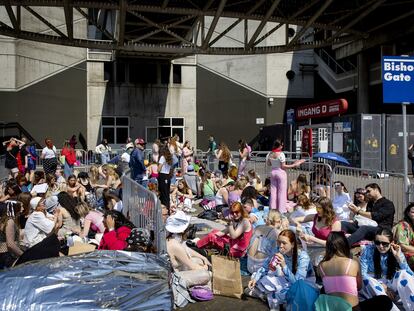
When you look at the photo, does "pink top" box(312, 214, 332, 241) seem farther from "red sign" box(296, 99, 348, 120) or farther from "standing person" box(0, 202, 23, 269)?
"red sign" box(296, 99, 348, 120)

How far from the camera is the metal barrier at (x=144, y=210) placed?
640cm

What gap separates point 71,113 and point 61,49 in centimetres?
383

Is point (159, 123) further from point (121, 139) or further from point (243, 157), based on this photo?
point (243, 157)

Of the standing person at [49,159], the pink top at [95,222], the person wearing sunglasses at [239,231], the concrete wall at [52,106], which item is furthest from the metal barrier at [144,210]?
the concrete wall at [52,106]

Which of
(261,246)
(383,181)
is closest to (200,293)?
(261,246)

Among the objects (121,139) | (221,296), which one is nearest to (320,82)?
(121,139)

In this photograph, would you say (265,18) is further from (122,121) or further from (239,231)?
(239,231)

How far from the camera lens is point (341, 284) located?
4.90 meters

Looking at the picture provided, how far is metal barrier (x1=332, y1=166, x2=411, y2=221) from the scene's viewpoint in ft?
33.8

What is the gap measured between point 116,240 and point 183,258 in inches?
42.5

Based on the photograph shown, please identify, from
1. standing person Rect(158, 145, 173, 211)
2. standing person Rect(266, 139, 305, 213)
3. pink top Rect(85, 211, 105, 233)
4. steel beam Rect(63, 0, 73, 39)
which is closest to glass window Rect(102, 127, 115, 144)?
steel beam Rect(63, 0, 73, 39)

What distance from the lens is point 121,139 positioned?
31.1 meters

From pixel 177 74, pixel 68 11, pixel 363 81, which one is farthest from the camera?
pixel 177 74

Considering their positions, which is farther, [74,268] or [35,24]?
[35,24]
